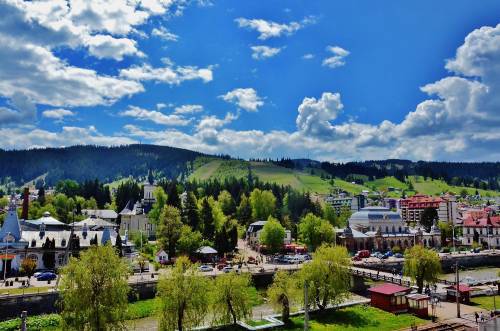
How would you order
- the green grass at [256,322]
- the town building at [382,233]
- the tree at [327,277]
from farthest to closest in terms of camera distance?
the town building at [382,233]
the tree at [327,277]
the green grass at [256,322]

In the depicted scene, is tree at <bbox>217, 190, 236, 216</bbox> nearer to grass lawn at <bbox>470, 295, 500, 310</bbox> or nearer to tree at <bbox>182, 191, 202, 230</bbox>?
tree at <bbox>182, 191, 202, 230</bbox>

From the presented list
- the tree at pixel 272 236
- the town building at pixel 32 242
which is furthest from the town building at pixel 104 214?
the tree at pixel 272 236

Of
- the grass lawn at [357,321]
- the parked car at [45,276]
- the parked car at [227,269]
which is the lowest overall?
the grass lawn at [357,321]

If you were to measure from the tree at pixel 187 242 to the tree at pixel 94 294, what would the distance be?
128 ft

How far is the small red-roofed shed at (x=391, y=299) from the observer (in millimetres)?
46938

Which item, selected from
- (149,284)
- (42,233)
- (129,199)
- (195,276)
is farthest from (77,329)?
(129,199)

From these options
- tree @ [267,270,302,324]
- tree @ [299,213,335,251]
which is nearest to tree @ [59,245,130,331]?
tree @ [267,270,302,324]

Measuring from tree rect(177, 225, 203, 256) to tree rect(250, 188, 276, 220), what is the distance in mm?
43401

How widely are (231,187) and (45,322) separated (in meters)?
111

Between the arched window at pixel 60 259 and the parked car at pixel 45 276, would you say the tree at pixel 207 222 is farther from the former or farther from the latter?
the parked car at pixel 45 276

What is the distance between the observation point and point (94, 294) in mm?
34062

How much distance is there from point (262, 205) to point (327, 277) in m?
73.6

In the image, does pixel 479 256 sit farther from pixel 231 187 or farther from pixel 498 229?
pixel 231 187

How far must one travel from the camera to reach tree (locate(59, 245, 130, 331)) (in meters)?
33.5
